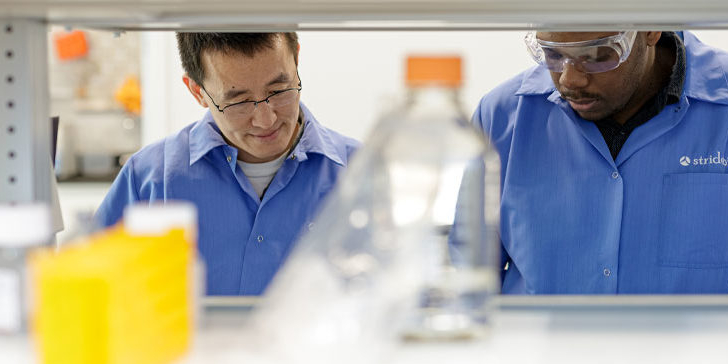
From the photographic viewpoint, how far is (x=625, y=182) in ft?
6.28

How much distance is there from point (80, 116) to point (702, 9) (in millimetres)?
4563

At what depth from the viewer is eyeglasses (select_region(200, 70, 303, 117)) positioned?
1917 mm

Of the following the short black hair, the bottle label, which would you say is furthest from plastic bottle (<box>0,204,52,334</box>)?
the short black hair

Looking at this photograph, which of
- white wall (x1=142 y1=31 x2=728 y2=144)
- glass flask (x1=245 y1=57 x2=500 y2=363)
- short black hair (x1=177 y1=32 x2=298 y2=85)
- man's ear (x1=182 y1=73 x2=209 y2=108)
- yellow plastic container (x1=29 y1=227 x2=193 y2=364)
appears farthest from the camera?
white wall (x1=142 y1=31 x2=728 y2=144)

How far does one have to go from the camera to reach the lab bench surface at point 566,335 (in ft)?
2.77

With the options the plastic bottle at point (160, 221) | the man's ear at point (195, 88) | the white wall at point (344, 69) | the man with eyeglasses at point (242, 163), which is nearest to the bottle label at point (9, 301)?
the plastic bottle at point (160, 221)

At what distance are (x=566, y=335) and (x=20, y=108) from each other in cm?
80

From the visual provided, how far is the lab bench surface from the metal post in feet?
0.73

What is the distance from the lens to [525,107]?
204 centimetres

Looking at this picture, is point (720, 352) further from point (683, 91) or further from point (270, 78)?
point (270, 78)

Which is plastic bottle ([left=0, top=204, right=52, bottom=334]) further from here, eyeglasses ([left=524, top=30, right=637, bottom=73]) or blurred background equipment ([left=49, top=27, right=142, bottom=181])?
blurred background equipment ([left=49, top=27, right=142, bottom=181])

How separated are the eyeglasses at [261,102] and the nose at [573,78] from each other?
0.73m

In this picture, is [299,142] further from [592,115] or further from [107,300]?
[107,300]

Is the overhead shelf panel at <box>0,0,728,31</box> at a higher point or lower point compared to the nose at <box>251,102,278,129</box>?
higher
